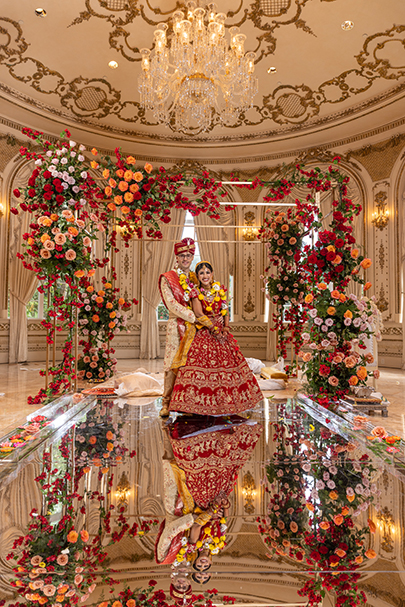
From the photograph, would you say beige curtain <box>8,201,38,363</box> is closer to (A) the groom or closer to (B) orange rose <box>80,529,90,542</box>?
(A) the groom

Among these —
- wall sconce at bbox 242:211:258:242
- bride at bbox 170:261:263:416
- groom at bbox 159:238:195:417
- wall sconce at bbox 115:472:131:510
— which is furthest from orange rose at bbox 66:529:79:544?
wall sconce at bbox 242:211:258:242

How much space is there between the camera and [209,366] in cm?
377

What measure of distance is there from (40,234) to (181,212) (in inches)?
261

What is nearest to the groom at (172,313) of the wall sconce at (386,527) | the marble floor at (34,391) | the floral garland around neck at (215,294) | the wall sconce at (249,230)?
the floral garland around neck at (215,294)

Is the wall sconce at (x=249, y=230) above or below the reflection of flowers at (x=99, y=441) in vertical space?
above

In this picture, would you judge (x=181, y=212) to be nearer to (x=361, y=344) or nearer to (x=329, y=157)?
(x=329, y=157)

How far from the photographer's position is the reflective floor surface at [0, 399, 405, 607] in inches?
58.5

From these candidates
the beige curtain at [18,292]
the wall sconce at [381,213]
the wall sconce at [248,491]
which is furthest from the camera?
the wall sconce at [381,213]

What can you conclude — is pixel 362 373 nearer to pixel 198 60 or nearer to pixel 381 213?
pixel 198 60

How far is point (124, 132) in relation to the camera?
9.83 meters

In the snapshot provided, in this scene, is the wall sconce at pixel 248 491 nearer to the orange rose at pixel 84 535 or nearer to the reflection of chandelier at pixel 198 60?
the orange rose at pixel 84 535

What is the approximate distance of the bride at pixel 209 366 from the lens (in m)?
3.66

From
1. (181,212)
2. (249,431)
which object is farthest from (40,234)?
(181,212)

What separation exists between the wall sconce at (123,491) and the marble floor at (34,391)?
1.57 m
